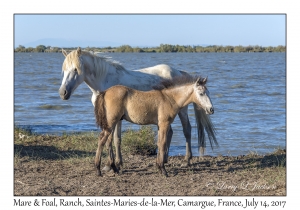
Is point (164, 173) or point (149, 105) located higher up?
point (149, 105)

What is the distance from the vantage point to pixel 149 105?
296 inches

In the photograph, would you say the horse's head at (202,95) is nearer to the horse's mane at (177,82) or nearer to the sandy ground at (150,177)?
the horse's mane at (177,82)

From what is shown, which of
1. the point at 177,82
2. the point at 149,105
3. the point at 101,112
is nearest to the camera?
the point at 101,112

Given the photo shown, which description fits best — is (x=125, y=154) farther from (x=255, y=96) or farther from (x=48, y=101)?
(x=255, y=96)

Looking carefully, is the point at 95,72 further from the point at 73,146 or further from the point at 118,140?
the point at 73,146

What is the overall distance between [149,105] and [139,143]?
2.35 metres

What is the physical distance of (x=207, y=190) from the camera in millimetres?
6699

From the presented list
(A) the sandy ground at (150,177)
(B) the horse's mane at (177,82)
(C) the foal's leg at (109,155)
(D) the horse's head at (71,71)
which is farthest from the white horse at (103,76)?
(B) the horse's mane at (177,82)

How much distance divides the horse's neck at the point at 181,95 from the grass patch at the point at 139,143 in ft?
7.49

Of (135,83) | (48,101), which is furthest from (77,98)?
(135,83)

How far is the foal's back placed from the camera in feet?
24.1

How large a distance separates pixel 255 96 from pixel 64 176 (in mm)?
15412

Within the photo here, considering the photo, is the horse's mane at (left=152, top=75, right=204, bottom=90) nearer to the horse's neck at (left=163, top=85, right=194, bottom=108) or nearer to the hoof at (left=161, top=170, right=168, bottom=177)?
the horse's neck at (left=163, top=85, right=194, bottom=108)

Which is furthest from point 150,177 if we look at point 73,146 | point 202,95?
point 73,146
